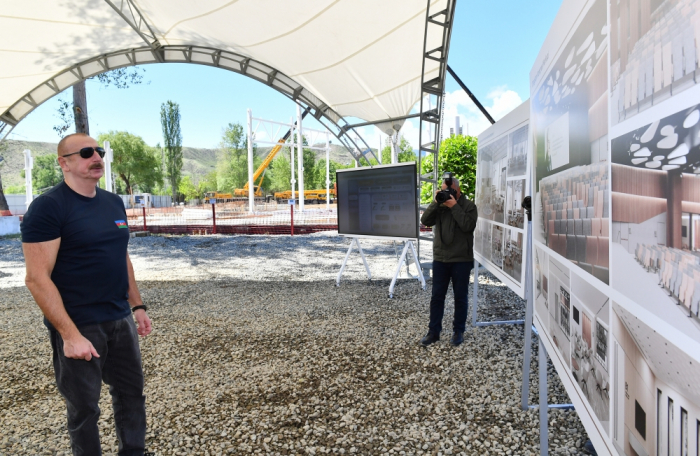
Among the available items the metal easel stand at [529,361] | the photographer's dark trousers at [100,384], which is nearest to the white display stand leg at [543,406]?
the metal easel stand at [529,361]

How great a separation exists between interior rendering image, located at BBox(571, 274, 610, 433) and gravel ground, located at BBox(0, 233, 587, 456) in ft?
4.43

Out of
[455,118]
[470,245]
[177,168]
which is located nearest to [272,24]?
[470,245]

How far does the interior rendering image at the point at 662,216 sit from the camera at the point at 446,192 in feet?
9.84

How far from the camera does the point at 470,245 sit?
4121 mm

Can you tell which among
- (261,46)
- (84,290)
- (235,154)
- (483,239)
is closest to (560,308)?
(84,290)

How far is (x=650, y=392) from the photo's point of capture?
90 centimetres

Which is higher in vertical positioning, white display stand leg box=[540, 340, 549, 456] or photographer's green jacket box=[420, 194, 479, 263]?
photographer's green jacket box=[420, 194, 479, 263]

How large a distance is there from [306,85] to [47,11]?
16.8ft

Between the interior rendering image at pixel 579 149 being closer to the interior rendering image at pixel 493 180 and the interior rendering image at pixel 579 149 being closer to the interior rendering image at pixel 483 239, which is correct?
the interior rendering image at pixel 493 180

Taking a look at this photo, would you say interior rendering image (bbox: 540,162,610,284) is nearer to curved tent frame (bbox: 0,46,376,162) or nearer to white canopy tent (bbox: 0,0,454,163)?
white canopy tent (bbox: 0,0,454,163)

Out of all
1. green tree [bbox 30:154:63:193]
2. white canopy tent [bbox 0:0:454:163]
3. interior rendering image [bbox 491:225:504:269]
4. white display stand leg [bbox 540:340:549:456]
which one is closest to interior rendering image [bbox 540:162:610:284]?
white display stand leg [bbox 540:340:549:456]

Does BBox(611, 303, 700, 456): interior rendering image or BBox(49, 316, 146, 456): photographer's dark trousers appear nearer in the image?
BBox(611, 303, 700, 456): interior rendering image

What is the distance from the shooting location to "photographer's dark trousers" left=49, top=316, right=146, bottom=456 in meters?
1.95

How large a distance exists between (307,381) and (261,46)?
723 cm
